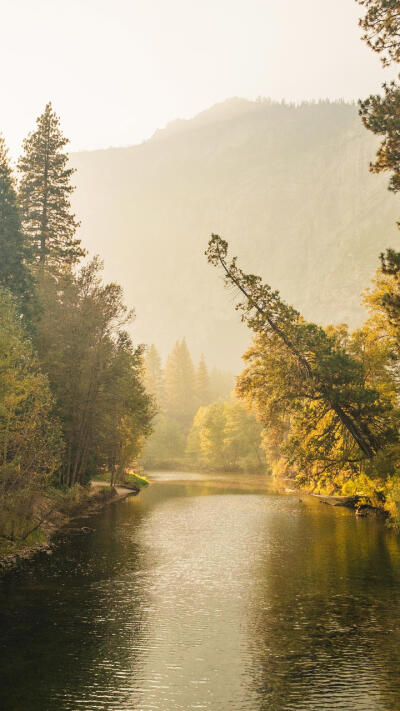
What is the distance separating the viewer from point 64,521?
4041 cm

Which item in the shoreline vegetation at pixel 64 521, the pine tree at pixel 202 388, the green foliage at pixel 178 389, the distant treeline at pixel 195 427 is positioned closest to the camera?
the shoreline vegetation at pixel 64 521

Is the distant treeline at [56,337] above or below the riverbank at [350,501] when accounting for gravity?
above

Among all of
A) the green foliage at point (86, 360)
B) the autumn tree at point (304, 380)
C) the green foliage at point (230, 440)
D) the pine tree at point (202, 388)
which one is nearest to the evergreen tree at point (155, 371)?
the pine tree at point (202, 388)

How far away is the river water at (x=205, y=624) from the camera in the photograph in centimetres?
1481

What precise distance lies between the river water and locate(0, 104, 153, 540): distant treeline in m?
6.31

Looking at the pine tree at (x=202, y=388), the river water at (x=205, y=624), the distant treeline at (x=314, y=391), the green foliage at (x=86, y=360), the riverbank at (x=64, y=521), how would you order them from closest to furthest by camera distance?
1. the river water at (x=205, y=624)
2. the riverbank at (x=64, y=521)
3. the distant treeline at (x=314, y=391)
4. the green foliage at (x=86, y=360)
5. the pine tree at (x=202, y=388)

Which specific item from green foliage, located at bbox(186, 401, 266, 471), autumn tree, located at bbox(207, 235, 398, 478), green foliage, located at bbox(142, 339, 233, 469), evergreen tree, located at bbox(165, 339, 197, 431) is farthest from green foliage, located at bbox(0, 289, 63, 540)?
evergreen tree, located at bbox(165, 339, 197, 431)

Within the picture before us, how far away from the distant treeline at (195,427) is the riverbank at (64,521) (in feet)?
50.7

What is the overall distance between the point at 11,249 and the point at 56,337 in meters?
6.96

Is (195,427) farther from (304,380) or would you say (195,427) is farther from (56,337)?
(304,380)

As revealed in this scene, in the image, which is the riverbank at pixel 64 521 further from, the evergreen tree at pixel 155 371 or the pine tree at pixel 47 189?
the evergreen tree at pixel 155 371

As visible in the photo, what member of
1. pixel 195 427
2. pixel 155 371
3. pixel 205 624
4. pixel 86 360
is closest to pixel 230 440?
pixel 195 427

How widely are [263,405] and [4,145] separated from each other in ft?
91.1

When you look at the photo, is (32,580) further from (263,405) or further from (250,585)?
(263,405)
